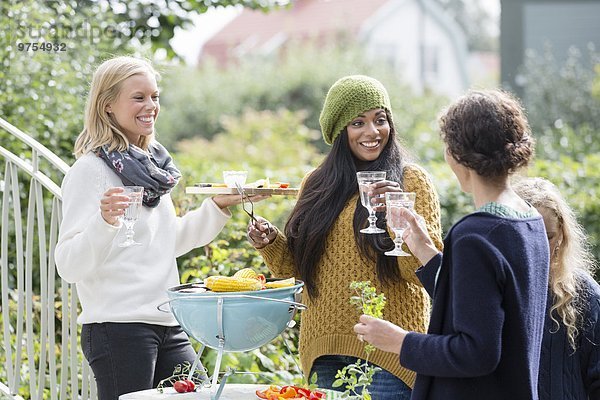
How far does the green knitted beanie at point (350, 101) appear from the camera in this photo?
3.29m

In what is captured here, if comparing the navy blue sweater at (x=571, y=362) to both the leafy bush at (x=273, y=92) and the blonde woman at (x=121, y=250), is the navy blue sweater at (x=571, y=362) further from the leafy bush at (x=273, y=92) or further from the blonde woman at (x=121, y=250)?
the leafy bush at (x=273, y=92)

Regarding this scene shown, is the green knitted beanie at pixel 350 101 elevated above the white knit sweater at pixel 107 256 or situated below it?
above

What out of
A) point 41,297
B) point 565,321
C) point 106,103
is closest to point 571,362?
point 565,321

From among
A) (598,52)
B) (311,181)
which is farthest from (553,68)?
(311,181)

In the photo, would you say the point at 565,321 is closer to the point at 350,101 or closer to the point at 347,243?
the point at 347,243

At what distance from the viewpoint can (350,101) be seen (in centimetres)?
330

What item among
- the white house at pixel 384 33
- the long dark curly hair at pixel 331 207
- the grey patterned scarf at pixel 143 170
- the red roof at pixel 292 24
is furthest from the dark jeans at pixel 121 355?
the white house at pixel 384 33

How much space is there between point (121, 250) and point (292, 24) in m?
29.9

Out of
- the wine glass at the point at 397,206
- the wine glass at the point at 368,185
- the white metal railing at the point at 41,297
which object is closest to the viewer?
the wine glass at the point at 397,206

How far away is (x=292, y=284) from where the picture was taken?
9.98 ft

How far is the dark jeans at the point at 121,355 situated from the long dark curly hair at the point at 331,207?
22.2 inches

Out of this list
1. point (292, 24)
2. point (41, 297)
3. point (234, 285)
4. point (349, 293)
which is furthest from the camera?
point (292, 24)

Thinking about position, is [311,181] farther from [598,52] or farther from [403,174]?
[598,52]

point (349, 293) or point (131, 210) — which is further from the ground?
point (131, 210)
